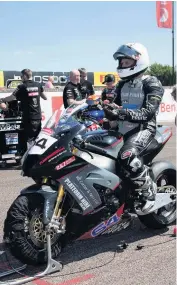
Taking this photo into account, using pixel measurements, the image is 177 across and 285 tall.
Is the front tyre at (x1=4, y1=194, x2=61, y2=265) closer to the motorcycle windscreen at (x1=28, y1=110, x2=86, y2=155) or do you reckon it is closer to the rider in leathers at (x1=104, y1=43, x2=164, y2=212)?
the motorcycle windscreen at (x1=28, y1=110, x2=86, y2=155)

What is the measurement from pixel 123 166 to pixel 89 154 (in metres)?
0.43

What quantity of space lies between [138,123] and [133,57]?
665 millimetres

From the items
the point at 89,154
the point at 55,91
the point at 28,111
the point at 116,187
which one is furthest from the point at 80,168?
the point at 55,91

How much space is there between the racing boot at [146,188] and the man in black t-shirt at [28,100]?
429 cm

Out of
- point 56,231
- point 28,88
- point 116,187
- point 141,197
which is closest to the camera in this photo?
point 56,231

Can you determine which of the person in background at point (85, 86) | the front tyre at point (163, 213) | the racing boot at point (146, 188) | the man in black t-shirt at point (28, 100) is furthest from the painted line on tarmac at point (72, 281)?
the person in background at point (85, 86)

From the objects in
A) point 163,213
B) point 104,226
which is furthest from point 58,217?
point 163,213

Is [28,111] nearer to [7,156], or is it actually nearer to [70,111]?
[7,156]

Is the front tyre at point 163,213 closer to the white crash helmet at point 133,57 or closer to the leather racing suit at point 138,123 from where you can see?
the leather racing suit at point 138,123

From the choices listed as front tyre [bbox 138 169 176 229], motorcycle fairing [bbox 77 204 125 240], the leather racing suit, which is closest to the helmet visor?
the leather racing suit

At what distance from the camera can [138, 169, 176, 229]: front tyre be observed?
435cm

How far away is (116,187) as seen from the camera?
12.2ft

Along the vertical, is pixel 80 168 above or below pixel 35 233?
above

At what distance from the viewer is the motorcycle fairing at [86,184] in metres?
3.42
